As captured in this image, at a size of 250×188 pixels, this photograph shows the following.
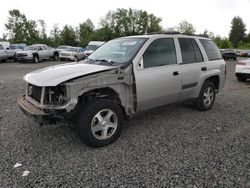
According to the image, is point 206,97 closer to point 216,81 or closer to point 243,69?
point 216,81

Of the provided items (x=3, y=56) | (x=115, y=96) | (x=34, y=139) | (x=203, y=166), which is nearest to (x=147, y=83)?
(x=115, y=96)

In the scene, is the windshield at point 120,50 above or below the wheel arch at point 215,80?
above

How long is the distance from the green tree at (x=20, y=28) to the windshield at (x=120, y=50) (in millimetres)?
43898

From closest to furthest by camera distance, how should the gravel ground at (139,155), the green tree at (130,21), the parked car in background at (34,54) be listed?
1. the gravel ground at (139,155)
2. the parked car in background at (34,54)
3. the green tree at (130,21)

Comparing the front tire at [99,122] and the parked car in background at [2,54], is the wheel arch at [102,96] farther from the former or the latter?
the parked car in background at [2,54]

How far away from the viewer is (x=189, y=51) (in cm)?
475

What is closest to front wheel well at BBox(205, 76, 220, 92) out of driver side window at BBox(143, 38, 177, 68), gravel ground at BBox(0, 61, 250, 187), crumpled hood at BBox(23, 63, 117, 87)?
gravel ground at BBox(0, 61, 250, 187)

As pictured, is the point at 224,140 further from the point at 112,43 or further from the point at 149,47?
the point at 112,43

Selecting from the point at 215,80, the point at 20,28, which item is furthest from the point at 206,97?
the point at 20,28

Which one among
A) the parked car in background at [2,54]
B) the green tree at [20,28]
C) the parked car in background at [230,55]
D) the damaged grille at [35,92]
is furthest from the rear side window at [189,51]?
the green tree at [20,28]

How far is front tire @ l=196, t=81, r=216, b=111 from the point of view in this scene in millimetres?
5152

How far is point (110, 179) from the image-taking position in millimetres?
2703

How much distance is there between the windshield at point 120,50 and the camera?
3.85m

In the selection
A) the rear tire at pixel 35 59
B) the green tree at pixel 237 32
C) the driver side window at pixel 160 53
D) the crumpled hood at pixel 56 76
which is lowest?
the crumpled hood at pixel 56 76
